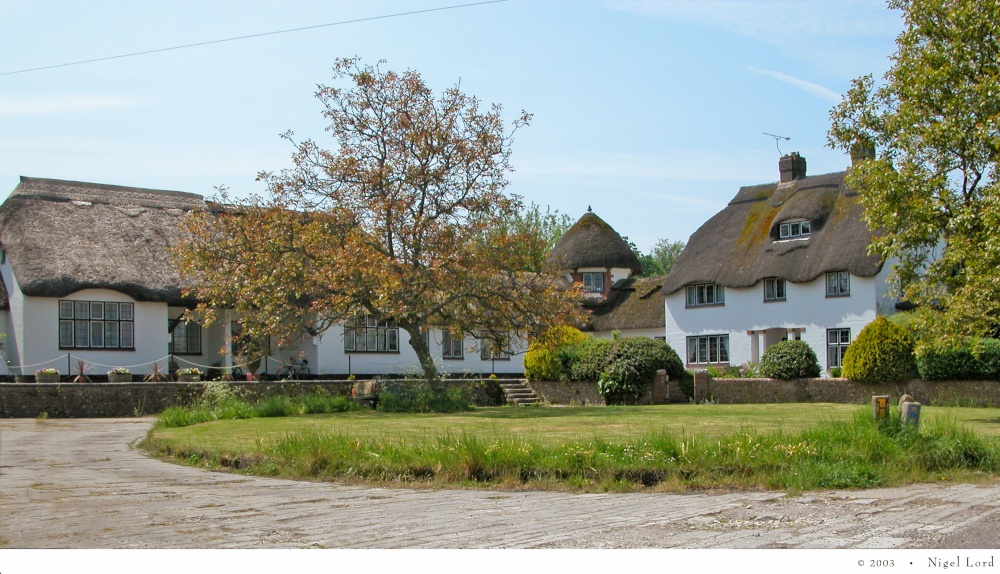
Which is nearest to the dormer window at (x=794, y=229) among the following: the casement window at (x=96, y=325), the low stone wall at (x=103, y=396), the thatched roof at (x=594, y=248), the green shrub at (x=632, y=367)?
the thatched roof at (x=594, y=248)

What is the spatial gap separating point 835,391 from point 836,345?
387 inches

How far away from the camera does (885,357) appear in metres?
30.8

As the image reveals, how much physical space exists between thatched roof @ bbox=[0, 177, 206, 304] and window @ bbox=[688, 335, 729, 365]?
23.7m

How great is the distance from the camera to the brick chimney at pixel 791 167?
48000 millimetres

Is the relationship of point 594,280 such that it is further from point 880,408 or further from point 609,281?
point 880,408

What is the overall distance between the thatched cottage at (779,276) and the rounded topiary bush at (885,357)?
8.78 m

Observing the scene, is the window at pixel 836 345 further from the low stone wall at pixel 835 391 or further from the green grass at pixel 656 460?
the green grass at pixel 656 460

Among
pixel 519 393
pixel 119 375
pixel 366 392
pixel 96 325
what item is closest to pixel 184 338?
pixel 96 325

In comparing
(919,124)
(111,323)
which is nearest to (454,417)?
(919,124)

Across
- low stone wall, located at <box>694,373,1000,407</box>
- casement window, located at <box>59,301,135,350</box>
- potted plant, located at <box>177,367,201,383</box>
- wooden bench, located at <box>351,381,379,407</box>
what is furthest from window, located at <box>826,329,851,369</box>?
casement window, located at <box>59,301,135,350</box>

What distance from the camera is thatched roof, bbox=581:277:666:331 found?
5088cm

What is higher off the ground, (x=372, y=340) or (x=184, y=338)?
(x=184, y=338)

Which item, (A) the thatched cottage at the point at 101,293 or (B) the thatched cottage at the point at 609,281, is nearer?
(A) the thatched cottage at the point at 101,293

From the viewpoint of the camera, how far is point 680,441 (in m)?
12.9
